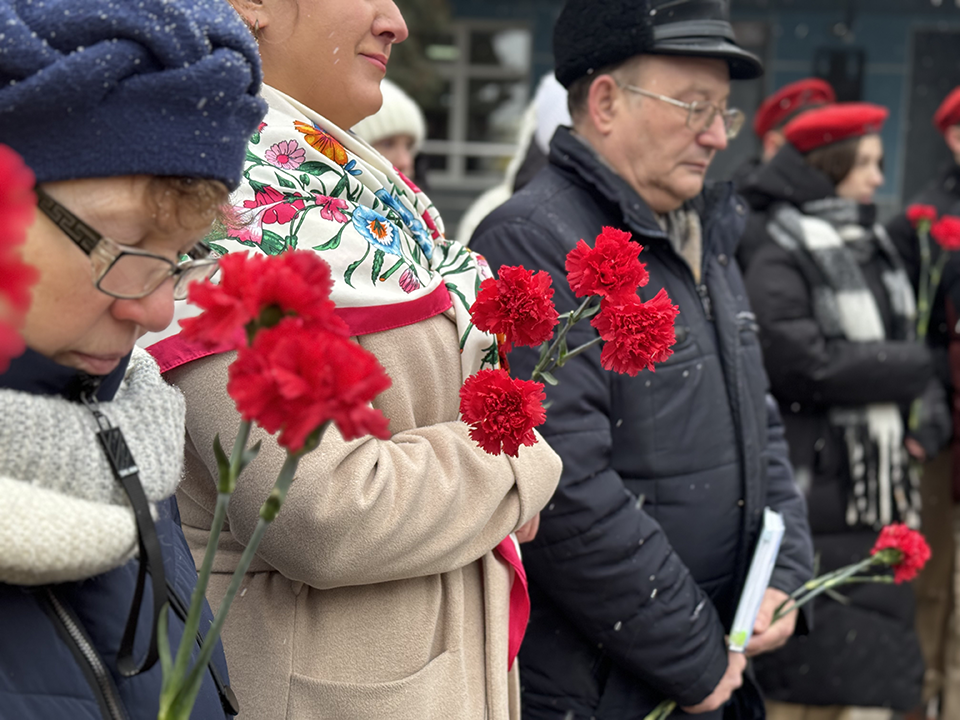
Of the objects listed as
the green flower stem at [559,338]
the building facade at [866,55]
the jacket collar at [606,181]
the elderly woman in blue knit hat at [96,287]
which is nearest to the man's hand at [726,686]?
the jacket collar at [606,181]

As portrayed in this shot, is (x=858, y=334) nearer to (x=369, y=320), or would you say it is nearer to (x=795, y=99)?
(x=795, y=99)

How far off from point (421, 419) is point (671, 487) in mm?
950

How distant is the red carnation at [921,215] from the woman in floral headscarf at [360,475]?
3737 millimetres

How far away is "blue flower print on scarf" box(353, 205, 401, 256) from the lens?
1598 millimetres

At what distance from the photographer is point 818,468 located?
3992mm

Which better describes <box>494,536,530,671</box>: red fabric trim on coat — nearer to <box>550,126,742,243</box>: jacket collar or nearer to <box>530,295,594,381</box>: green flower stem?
<box>530,295,594,381</box>: green flower stem

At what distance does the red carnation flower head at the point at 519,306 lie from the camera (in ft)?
4.17

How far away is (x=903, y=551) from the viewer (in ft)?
8.82

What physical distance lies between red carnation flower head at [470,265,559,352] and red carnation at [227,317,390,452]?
0.61 meters

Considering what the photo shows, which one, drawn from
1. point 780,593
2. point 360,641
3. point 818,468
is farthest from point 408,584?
point 818,468

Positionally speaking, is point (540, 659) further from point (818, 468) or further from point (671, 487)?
point (818, 468)

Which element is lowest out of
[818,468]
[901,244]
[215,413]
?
[818,468]

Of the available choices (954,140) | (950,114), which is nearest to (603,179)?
(954,140)

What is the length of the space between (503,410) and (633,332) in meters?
0.20
